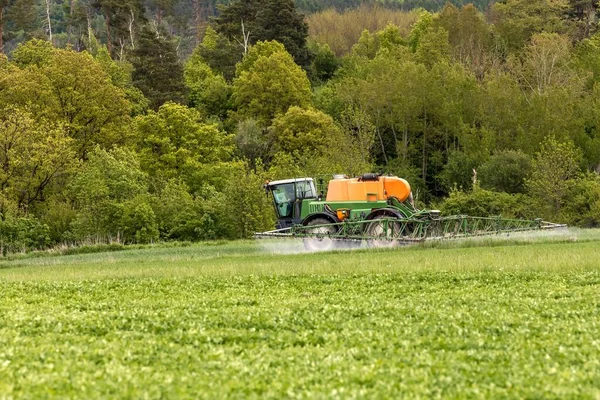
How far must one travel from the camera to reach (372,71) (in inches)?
3078

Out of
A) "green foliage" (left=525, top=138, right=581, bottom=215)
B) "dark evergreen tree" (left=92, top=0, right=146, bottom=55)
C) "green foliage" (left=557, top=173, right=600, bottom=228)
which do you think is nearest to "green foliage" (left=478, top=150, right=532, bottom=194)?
"green foliage" (left=525, top=138, right=581, bottom=215)

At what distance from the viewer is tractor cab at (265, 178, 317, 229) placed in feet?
119

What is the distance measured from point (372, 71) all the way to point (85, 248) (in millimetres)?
42966

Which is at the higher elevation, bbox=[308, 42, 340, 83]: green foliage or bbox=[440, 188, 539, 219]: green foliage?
bbox=[308, 42, 340, 83]: green foliage

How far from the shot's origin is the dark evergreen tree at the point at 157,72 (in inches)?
2953

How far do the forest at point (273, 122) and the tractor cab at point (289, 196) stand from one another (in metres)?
11.7

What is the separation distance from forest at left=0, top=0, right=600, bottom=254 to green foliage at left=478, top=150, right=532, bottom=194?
12 centimetres

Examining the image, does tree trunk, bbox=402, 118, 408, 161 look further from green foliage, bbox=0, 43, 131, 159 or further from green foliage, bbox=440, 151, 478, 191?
green foliage, bbox=0, 43, 131, 159

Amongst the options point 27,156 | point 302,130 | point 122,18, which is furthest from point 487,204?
point 122,18

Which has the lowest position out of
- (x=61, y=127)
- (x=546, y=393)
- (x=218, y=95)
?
(x=546, y=393)

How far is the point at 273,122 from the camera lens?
6950 cm

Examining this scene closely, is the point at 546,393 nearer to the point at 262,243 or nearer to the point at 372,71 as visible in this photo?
the point at 262,243

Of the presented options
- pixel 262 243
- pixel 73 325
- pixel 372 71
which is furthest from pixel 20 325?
pixel 372 71

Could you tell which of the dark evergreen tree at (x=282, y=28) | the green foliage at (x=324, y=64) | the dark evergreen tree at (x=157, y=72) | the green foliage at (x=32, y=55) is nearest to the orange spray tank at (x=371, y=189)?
the green foliage at (x=32, y=55)
